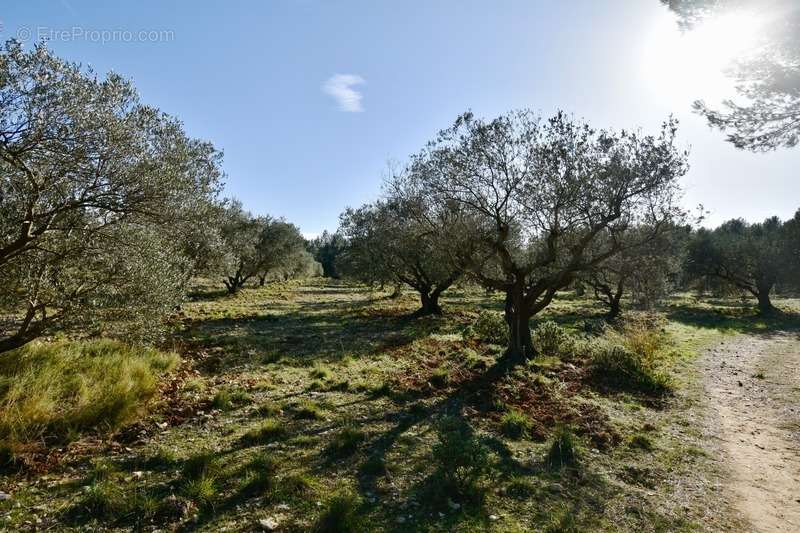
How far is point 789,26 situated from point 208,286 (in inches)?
2411

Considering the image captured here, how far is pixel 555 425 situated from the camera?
10.8m

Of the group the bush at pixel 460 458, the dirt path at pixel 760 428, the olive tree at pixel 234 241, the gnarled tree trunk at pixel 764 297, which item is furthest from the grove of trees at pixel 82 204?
the gnarled tree trunk at pixel 764 297

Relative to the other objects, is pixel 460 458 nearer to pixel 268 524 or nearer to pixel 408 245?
pixel 268 524

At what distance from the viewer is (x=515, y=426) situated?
10.2m

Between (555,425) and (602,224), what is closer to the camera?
(555,425)

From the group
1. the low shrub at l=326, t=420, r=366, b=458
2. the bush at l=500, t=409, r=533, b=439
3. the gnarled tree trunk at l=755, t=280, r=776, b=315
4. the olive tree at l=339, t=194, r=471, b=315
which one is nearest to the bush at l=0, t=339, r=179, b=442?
the low shrub at l=326, t=420, r=366, b=458

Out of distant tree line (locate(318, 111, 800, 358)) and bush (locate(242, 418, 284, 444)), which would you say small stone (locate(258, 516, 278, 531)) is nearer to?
bush (locate(242, 418, 284, 444))

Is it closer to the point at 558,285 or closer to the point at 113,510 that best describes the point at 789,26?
the point at 558,285

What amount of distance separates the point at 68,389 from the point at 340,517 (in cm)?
770

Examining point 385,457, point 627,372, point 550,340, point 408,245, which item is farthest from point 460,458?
point 408,245

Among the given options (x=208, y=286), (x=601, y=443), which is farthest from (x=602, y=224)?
(x=208, y=286)

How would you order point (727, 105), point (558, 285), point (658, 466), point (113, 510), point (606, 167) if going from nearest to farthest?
point (113, 510) < point (658, 466) < point (727, 105) < point (606, 167) < point (558, 285)

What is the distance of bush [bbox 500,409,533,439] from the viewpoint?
999 centimetres

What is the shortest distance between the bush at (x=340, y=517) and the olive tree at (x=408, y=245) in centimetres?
1198
